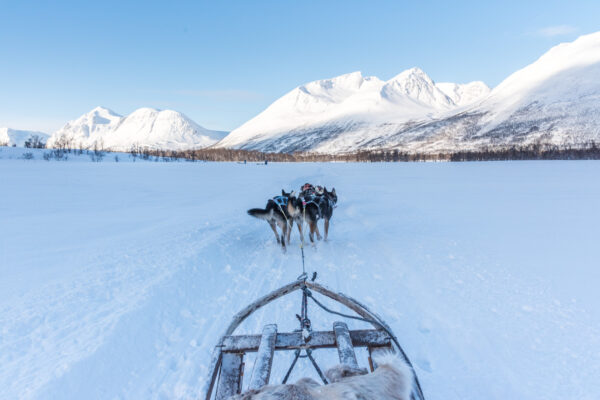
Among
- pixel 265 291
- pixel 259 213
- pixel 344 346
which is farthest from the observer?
pixel 259 213

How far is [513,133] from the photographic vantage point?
433 ft

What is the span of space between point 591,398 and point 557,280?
8.93 ft

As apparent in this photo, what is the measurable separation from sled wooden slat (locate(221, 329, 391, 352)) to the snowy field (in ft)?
3.19

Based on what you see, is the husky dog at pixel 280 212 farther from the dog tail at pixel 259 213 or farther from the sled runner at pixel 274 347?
A: the sled runner at pixel 274 347

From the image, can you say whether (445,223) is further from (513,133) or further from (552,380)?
(513,133)

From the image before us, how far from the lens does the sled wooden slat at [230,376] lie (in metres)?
1.97

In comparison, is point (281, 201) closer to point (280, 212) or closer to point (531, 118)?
point (280, 212)

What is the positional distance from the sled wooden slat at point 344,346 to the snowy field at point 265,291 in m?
1.09

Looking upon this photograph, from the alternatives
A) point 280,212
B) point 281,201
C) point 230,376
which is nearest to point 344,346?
point 230,376

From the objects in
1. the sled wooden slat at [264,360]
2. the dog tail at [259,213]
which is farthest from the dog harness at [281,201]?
the sled wooden slat at [264,360]

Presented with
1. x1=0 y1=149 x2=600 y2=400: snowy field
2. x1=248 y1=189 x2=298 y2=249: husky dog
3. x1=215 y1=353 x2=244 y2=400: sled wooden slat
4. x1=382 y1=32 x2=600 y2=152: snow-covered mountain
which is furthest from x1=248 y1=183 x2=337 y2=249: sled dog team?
x1=382 y1=32 x2=600 y2=152: snow-covered mountain

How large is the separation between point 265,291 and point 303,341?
9.06 ft

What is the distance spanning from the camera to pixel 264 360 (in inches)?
77.4

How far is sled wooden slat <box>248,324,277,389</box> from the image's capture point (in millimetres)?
1824
